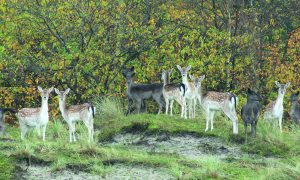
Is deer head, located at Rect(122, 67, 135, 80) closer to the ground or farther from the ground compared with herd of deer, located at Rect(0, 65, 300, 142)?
farther from the ground

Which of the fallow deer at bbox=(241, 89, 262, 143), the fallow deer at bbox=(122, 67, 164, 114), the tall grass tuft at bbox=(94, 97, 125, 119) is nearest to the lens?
the fallow deer at bbox=(241, 89, 262, 143)

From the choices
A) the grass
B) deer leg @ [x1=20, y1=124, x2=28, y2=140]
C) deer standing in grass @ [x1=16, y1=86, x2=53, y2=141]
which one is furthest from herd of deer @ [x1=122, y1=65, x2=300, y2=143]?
deer leg @ [x1=20, y1=124, x2=28, y2=140]

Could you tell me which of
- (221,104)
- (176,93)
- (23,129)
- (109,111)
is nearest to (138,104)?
(109,111)

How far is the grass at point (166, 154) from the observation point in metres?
13.7

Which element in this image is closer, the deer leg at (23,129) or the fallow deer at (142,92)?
the deer leg at (23,129)

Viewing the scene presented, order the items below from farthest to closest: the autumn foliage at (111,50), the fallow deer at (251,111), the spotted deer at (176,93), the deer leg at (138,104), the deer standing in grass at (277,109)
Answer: the autumn foliage at (111,50) → the deer leg at (138,104) → the spotted deer at (176,93) → the deer standing in grass at (277,109) → the fallow deer at (251,111)

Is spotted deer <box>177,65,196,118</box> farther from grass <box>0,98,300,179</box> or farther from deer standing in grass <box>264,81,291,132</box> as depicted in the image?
deer standing in grass <box>264,81,291,132</box>

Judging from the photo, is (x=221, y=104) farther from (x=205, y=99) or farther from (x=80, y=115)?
(x=80, y=115)

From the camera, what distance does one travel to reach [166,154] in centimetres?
1616

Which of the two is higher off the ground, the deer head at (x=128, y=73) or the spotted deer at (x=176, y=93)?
the deer head at (x=128, y=73)

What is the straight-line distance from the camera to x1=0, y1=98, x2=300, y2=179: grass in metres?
13.7

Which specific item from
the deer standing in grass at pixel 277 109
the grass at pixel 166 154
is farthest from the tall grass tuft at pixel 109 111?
the deer standing in grass at pixel 277 109

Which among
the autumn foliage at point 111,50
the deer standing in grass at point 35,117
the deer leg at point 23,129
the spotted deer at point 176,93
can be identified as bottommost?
the deer leg at point 23,129

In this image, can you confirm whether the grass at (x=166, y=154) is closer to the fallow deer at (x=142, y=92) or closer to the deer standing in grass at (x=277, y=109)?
the deer standing in grass at (x=277, y=109)
